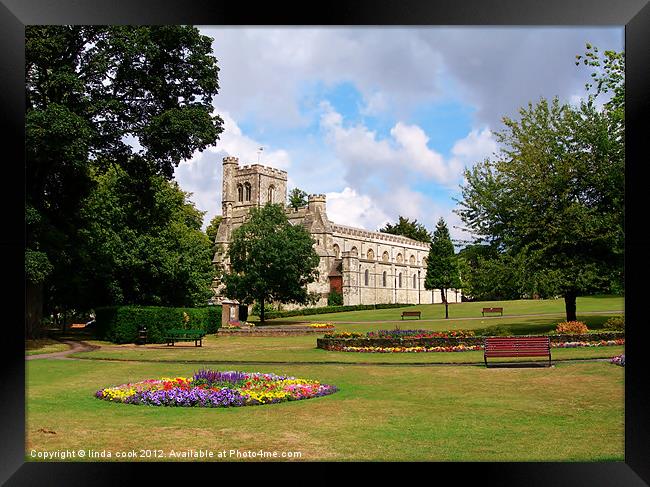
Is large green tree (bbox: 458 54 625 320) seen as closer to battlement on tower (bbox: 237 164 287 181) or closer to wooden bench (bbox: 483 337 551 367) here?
wooden bench (bbox: 483 337 551 367)

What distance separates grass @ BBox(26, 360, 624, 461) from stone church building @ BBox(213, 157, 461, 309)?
2339 inches

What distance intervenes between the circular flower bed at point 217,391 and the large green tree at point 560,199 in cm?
1384

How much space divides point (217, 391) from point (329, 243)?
65634mm

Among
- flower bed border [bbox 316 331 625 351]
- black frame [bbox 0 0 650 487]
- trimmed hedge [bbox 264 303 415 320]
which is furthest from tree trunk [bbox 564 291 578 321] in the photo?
trimmed hedge [bbox 264 303 415 320]

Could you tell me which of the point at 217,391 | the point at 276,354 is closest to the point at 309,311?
the point at 276,354

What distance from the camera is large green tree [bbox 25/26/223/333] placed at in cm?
2056

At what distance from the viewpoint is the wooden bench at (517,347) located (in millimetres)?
15711

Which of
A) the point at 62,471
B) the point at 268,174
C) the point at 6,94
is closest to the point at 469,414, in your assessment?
the point at 62,471

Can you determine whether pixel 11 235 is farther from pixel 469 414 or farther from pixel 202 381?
pixel 469 414

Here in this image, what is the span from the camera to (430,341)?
2141cm
